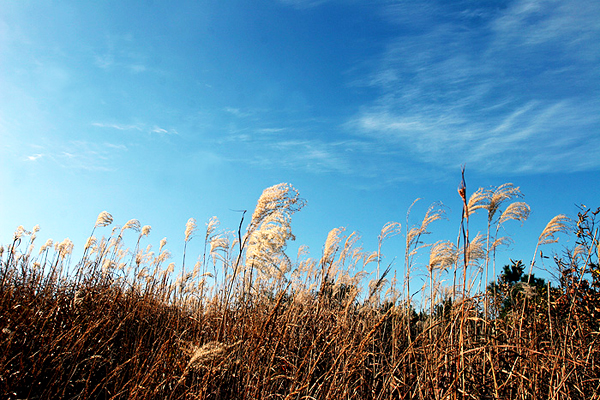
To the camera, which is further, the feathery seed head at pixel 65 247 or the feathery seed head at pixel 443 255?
the feathery seed head at pixel 65 247

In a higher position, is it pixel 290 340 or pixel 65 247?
pixel 65 247

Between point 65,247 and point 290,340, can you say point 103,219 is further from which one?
point 290,340

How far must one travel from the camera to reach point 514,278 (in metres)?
9.79

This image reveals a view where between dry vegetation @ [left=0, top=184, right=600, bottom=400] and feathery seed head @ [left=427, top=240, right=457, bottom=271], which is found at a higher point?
feathery seed head @ [left=427, top=240, right=457, bottom=271]

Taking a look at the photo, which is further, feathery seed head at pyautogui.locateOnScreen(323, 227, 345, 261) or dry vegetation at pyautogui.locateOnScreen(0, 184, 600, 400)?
feathery seed head at pyautogui.locateOnScreen(323, 227, 345, 261)

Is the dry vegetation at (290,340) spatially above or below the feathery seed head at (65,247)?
below

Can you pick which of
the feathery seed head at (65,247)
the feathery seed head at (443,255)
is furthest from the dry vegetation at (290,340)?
the feathery seed head at (65,247)

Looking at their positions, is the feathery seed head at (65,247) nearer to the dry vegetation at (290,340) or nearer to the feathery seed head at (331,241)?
the dry vegetation at (290,340)

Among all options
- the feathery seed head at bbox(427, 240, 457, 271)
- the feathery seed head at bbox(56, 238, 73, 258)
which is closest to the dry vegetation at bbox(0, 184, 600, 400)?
the feathery seed head at bbox(427, 240, 457, 271)

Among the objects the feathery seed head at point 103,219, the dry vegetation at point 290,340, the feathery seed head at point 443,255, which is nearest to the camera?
the dry vegetation at point 290,340

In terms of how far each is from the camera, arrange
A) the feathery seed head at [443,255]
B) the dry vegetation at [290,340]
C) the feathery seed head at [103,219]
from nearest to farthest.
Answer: the dry vegetation at [290,340] < the feathery seed head at [443,255] < the feathery seed head at [103,219]

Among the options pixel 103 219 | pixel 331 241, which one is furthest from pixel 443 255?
pixel 103 219

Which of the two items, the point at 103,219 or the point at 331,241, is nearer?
the point at 331,241

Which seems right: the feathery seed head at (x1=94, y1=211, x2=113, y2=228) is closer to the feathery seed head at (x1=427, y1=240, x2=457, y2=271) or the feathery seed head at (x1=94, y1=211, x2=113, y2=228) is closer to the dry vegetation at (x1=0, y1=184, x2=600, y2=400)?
the dry vegetation at (x1=0, y1=184, x2=600, y2=400)
